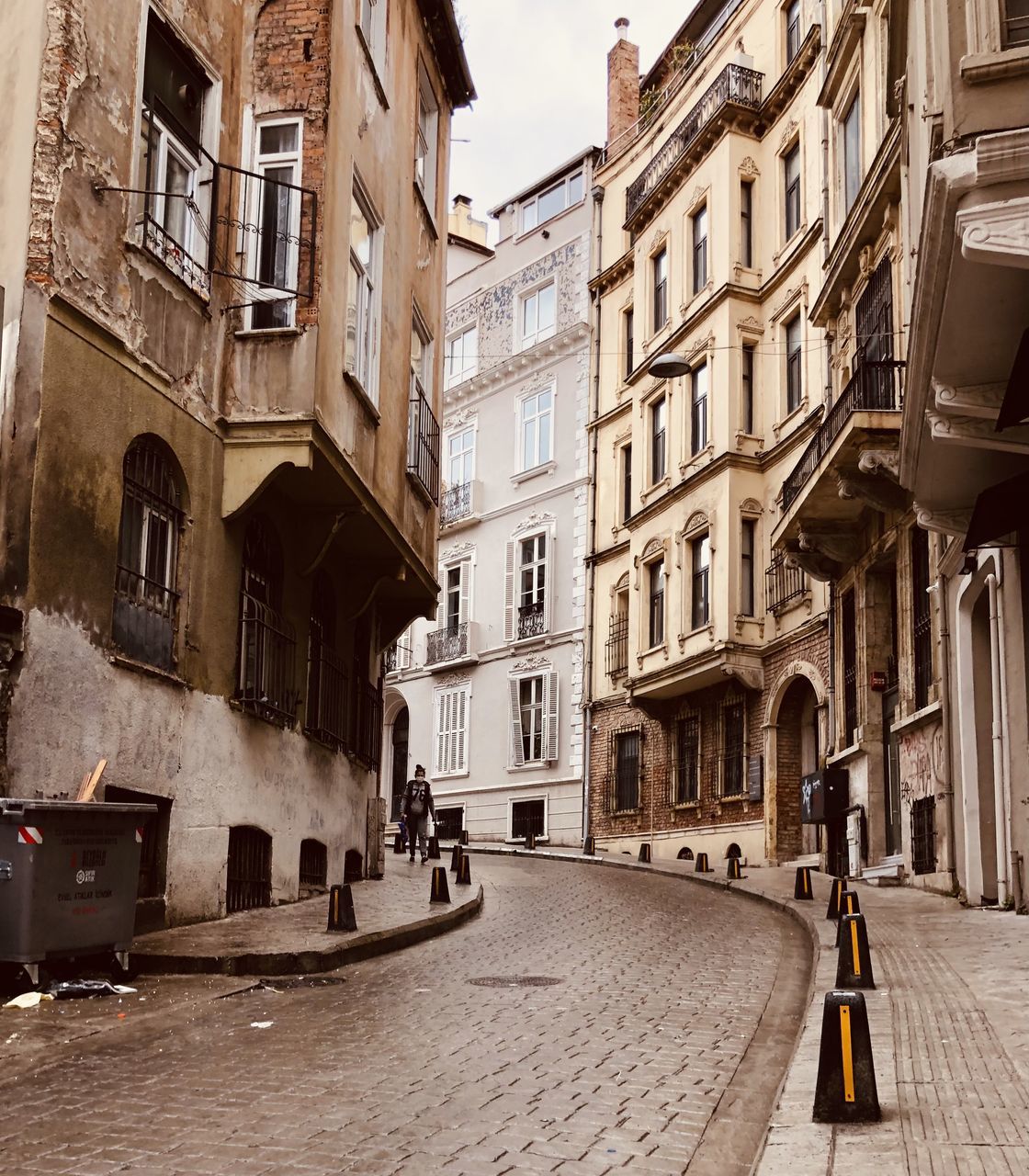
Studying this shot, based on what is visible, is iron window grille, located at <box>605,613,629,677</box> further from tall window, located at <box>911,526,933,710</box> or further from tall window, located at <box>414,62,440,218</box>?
tall window, located at <box>911,526,933,710</box>

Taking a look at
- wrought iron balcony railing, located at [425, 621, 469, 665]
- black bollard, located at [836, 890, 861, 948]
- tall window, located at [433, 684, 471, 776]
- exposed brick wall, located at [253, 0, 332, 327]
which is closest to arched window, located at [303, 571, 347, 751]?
exposed brick wall, located at [253, 0, 332, 327]

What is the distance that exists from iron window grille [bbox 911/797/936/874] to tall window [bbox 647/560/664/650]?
44.6 ft

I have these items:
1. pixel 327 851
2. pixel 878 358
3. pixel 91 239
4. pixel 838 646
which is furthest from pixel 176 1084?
pixel 838 646

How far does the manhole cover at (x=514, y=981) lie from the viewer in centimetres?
1023

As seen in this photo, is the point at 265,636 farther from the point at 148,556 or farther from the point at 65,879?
the point at 65,879

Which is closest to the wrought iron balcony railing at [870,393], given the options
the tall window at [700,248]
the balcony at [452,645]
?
the tall window at [700,248]

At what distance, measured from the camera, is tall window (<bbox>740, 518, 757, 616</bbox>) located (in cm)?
2845

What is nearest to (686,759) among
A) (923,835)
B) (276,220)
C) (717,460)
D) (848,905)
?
(717,460)

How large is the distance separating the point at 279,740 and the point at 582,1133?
32.2 feet

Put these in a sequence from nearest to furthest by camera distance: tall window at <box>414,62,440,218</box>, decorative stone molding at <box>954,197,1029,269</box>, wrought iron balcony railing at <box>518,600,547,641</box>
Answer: decorative stone molding at <box>954,197,1029,269</box> → tall window at <box>414,62,440,218</box> → wrought iron balcony railing at <box>518,600,547,641</box>

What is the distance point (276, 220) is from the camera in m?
14.7

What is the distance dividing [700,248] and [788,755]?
11.3 meters

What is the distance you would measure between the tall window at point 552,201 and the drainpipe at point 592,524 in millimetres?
2109

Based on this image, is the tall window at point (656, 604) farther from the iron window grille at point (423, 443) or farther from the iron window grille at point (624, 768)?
the iron window grille at point (423, 443)
